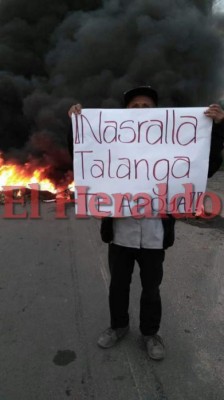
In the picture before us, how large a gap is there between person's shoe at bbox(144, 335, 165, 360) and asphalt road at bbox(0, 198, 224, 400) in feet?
0.15

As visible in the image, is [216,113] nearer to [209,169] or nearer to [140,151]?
[209,169]

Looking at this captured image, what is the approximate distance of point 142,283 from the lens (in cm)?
275

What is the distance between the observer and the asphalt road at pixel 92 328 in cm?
241

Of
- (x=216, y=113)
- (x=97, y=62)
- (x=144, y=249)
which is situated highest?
(x=97, y=62)

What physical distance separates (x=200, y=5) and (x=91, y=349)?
14218 millimetres

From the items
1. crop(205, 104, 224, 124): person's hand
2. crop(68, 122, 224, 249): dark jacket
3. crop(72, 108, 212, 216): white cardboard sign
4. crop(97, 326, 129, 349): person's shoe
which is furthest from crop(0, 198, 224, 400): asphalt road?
crop(205, 104, 224, 124): person's hand

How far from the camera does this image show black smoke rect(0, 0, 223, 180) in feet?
39.5

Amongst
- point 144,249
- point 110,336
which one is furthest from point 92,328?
point 144,249

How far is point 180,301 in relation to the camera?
139 inches

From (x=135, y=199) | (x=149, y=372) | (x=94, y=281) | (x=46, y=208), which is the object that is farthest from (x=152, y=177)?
(x=46, y=208)

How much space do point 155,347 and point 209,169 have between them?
124 cm

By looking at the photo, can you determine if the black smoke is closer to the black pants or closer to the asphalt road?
the asphalt road

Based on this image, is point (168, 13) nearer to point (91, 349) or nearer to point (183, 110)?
point (183, 110)

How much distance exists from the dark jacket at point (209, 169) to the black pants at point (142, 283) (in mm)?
89
